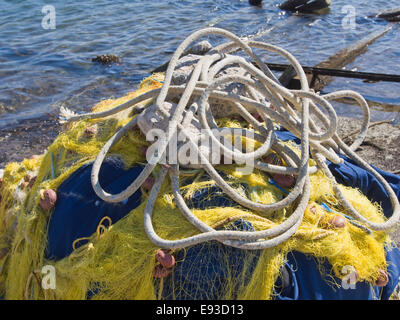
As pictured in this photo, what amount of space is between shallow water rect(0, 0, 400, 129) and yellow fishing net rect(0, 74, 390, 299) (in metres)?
4.12

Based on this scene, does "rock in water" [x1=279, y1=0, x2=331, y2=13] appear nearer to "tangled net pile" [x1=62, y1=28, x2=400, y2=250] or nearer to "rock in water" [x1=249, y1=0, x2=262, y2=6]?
"rock in water" [x1=249, y1=0, x2=262, y2=6]

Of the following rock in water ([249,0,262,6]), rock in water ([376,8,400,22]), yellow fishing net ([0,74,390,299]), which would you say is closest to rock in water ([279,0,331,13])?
rock in water ([249,0,262,6])

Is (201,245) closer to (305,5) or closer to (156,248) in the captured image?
(156,248)

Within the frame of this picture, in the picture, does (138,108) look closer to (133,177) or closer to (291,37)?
(133,177)

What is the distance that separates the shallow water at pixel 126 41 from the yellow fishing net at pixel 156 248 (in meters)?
4.12

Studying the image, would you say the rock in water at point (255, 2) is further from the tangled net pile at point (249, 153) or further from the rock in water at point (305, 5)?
the tangled net pile at point (249, 153)

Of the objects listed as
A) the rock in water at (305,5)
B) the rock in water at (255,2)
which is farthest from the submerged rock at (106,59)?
the rock in water at (305,5)

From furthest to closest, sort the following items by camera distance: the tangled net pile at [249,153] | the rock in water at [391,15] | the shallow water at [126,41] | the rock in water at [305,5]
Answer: the rock in water at [305,5], the rock in water at [391,15], the shallow water at [126,41], the tangled net pile at [249,153]

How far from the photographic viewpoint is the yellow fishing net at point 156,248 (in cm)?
185

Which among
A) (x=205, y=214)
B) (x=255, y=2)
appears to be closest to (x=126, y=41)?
(x=255, y=2)

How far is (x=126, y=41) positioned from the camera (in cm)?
955

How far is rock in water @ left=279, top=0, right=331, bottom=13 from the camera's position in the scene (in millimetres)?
12602
